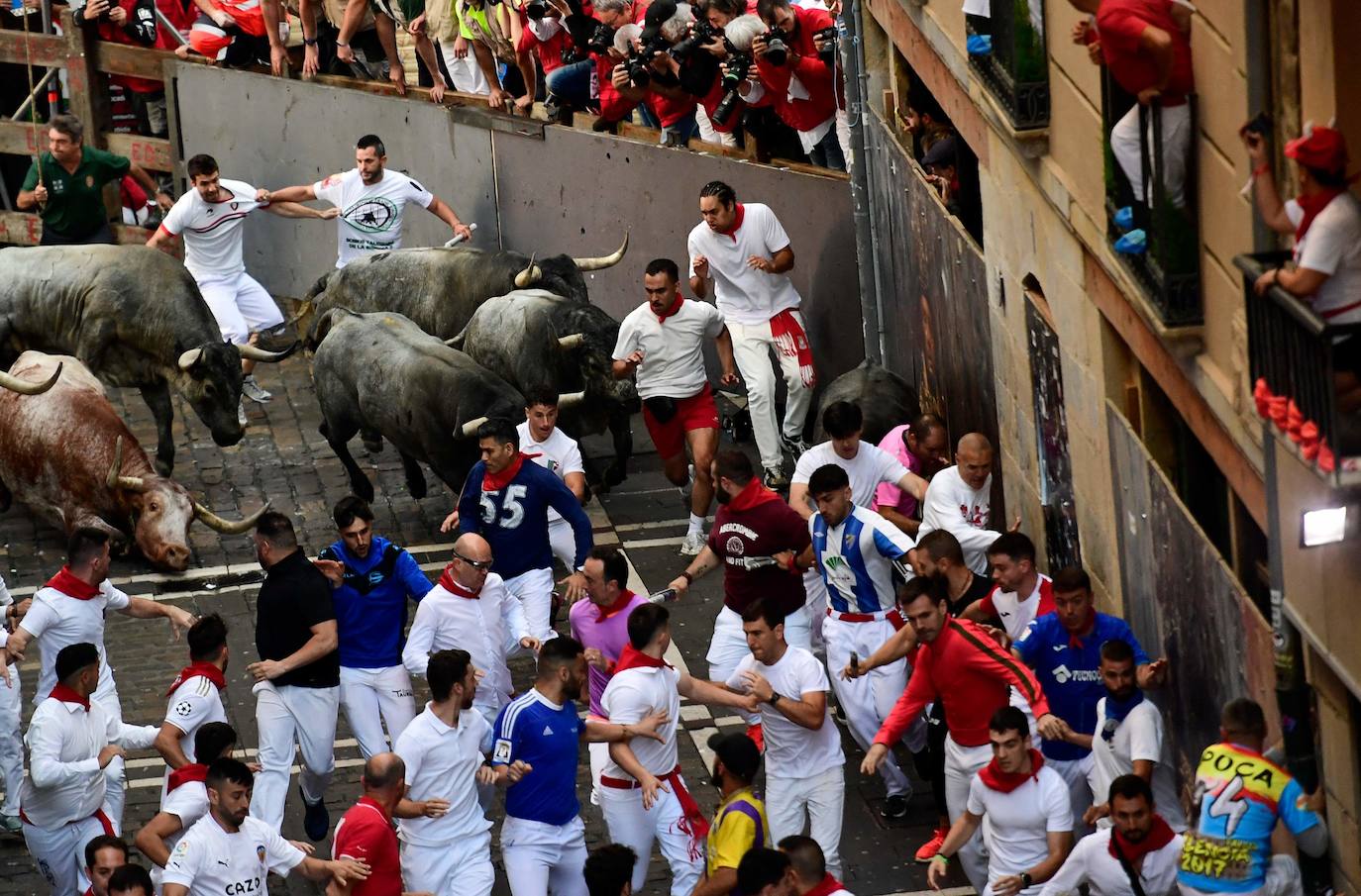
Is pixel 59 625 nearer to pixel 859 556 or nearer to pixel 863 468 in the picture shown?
pixel 859 556

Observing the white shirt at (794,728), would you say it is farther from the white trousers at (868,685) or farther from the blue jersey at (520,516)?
the blue jersey at (520,516)

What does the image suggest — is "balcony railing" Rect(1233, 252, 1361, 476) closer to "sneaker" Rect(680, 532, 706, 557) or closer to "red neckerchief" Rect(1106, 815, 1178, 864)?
"red neckerchief" Rect(1106, 815, 1178, 864)

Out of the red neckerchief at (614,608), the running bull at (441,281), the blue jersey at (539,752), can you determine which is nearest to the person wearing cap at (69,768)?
the blue jersey at (539,752)

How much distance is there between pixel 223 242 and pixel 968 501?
903 cm

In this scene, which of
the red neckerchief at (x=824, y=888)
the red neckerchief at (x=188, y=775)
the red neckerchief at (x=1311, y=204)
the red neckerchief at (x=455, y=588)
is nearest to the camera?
the red neckerchief at (x=1311, y=204)

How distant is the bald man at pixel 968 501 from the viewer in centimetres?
1356

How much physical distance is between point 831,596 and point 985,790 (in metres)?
2.40

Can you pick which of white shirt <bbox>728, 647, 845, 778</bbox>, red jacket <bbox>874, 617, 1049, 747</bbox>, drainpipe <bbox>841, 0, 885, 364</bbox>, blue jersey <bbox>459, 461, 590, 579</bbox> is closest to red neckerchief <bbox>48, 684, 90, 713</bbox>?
blue jersey <bbox>459, 461, 590, 579</bbox>

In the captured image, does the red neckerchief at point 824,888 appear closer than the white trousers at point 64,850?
Yes

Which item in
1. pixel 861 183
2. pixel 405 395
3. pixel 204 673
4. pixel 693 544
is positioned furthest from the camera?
pixel 861 183

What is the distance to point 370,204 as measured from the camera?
67.8 ft

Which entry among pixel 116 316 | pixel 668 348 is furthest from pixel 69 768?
pixel 116 316

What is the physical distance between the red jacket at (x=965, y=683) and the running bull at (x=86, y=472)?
6.81 metres

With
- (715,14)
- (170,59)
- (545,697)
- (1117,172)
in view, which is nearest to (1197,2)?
(1117,172)
